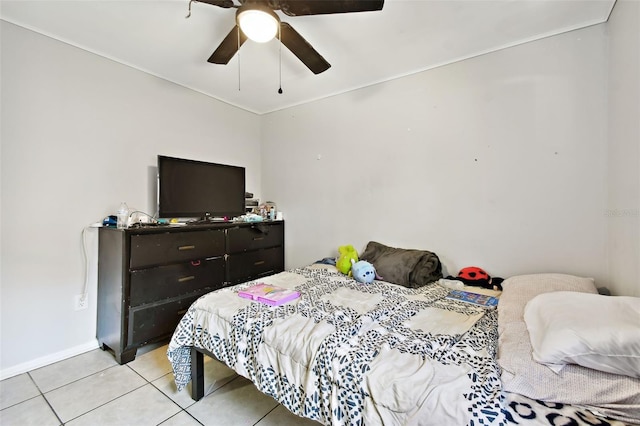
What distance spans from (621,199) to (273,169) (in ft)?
10.4

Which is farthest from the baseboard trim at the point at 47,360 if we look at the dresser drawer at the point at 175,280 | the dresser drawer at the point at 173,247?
the dresser drawer at the point at 173,247

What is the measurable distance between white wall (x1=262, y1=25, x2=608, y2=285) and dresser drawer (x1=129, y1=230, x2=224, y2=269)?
1.13m

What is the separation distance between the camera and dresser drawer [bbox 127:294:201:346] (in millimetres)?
2197

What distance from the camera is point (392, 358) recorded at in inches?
44.1

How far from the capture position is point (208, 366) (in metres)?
2.16

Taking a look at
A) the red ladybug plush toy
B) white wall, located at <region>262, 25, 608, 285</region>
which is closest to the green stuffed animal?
white wall, located at <region>262, 25, 608, 285</region>

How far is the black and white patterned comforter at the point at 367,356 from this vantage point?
2.96 ft

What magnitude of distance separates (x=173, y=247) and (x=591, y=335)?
2565 mm

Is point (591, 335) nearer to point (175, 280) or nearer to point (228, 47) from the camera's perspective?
point (228, 47)

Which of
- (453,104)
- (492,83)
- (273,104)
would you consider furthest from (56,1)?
(492,83)

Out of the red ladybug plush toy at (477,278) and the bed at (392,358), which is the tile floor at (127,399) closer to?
the bed at (392,358)

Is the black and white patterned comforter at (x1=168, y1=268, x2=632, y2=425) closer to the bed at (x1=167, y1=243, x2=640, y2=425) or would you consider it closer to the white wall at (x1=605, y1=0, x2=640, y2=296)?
the bed at (x1=167, y1=243, x2=640, y2=425)

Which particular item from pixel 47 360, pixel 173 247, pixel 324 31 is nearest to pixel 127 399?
pixel 47 360

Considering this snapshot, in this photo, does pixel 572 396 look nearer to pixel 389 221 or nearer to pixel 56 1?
pixel 389 221
